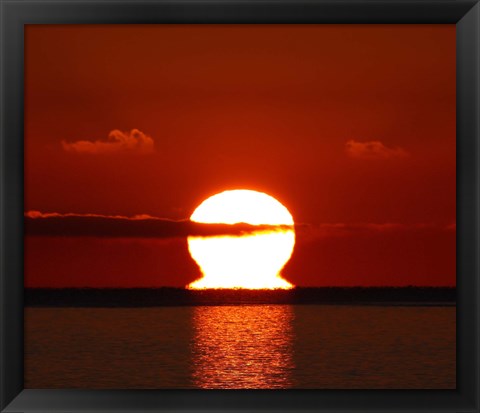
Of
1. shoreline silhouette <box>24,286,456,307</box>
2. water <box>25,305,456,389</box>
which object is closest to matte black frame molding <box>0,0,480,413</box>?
water <box>25,305,456,389</box>

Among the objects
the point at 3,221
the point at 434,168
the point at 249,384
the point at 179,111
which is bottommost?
the point at 249,384

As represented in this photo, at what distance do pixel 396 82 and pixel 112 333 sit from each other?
3.48 m

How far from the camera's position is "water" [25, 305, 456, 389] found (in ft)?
16.0

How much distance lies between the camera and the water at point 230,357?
487 cm

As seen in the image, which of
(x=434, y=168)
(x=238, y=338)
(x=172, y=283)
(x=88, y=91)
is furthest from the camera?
(x=238, y=338)

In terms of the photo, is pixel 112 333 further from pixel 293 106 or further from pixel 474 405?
pixel 474 405

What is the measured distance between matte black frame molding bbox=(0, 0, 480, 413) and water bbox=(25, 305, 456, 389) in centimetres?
32

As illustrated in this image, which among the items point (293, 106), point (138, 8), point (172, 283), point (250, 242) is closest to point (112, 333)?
point (172, 283)

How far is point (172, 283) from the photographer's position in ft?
20.1

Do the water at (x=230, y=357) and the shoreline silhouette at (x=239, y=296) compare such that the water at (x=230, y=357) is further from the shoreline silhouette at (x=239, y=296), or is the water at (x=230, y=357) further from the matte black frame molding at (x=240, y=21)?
the matte black frame molding at (x=240, y=21)

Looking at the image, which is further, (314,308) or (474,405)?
(314,308)

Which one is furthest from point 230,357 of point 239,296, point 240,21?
point 240,21

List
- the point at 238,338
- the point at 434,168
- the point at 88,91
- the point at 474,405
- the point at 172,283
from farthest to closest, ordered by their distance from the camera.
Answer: the point at 238,338
the point at 172,283
the point at 434,168
the point at 88,91
the point at 474,405

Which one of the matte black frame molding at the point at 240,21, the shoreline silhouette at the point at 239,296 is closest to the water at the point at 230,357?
the shoreline silhouette at the point at 239,296
